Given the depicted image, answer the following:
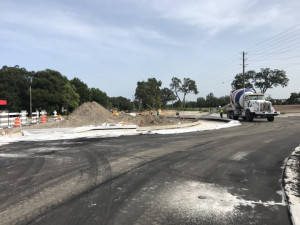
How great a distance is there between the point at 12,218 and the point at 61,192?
40.3 inches

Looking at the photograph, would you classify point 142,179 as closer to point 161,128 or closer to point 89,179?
point 89,179

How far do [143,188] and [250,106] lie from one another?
844 inches

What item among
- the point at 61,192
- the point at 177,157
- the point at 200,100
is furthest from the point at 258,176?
the point at 200,100

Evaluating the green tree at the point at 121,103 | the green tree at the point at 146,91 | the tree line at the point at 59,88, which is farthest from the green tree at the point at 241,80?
the green tree at the point at 121,103

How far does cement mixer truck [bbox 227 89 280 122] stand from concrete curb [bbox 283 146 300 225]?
1654cm

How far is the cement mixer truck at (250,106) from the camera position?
22188 mm

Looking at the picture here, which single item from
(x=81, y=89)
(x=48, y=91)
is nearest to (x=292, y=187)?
(x=48, y=91)

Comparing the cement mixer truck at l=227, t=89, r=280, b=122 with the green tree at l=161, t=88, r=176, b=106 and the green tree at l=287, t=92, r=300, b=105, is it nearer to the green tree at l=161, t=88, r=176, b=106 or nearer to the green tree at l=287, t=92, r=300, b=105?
the green tree at l=287, t=92, r=300, b=105

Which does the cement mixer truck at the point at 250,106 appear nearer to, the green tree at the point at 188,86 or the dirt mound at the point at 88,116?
the dirt mound at the point at 88,116

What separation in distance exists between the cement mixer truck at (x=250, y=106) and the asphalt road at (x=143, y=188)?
16.0 m

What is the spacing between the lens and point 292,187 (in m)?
4.38

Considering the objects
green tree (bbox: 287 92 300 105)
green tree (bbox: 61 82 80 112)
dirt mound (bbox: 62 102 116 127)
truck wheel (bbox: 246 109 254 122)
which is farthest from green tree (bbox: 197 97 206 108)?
dirt mound (bbox: 62 102 116 127)

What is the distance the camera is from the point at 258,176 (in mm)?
5125

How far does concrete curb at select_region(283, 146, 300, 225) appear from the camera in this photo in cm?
327
